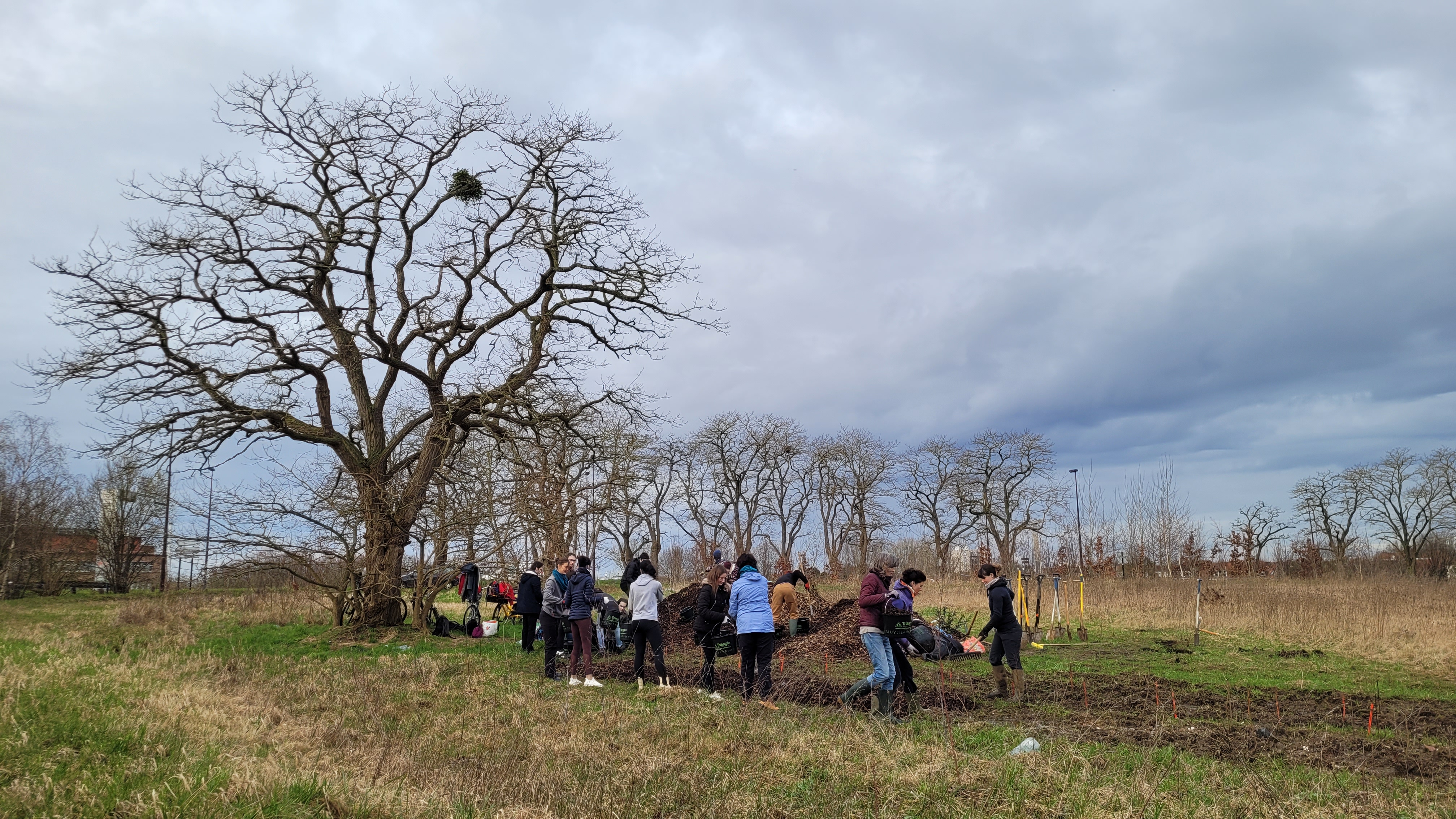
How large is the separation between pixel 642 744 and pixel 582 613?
4.23 metres

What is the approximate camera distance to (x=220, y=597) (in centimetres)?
2798

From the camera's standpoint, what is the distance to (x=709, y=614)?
37.2ft

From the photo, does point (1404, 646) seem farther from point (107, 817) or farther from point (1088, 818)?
point (107, 817)

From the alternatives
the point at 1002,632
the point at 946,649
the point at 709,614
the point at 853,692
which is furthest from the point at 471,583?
the point at 1002,632

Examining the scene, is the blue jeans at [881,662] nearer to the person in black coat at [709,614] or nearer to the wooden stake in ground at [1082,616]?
the person in black coat at [709,614]

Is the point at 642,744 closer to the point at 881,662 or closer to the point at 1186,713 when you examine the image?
the point at 881,662

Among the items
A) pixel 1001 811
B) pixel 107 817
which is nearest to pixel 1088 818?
pixel 1001 811

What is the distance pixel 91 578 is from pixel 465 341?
4151 centimetres

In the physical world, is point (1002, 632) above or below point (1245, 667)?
above

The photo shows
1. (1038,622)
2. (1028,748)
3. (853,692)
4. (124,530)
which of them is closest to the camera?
(1028,748)

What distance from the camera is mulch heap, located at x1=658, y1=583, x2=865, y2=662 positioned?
51.7 feet

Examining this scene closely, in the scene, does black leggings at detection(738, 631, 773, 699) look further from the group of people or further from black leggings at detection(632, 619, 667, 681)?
black leggings at detection(632, 619, 667, 681)

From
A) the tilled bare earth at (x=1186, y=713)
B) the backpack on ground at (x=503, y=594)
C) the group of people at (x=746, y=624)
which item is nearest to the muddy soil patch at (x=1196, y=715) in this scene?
the tilled bare earth at (x=1186, y=713)

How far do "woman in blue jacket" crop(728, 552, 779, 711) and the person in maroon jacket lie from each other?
1114mm
